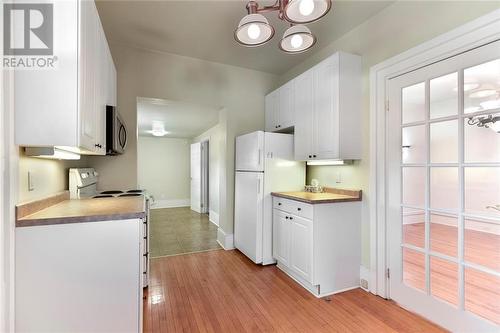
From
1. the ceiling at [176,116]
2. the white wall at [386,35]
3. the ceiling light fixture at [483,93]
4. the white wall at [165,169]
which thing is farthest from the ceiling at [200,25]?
the white wall at [165,169]

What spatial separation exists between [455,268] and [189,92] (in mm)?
3361

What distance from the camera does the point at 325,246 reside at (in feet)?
7.50

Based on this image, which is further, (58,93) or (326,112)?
(326,112)

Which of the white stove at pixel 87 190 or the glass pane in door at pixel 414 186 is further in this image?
the white stove at pixel 87 190

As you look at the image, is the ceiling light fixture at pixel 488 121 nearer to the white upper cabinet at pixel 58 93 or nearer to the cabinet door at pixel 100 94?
→ the white upper cabinet at pixel 58 93

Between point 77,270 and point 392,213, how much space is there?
2.43 meters

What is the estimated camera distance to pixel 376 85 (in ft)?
7.55

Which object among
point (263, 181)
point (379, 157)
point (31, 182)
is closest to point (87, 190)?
point (31, 182)

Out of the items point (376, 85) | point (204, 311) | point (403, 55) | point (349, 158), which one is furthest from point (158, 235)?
point (403, 55)

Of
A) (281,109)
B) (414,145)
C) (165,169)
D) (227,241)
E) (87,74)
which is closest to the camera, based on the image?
(87,74)

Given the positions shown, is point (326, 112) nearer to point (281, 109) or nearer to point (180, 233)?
point (281, 109)

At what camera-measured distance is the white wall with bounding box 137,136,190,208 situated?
7145 millimetres

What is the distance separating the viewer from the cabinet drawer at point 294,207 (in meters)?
2.31

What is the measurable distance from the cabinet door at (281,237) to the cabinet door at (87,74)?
2.00 metres
